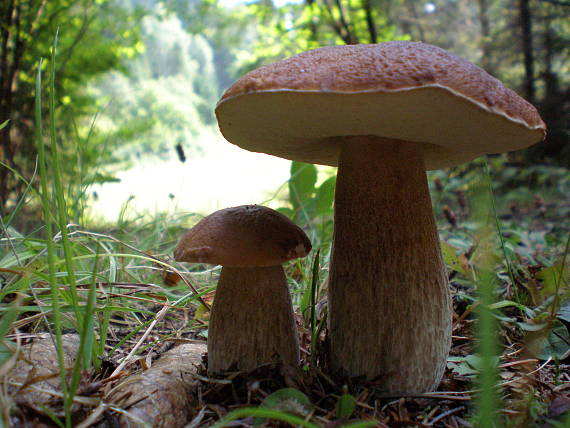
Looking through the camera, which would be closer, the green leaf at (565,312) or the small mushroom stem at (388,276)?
the small mushroom stem at (388,276)

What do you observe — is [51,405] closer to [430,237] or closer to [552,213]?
[430,237]

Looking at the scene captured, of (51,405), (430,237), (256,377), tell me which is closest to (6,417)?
(51,405)

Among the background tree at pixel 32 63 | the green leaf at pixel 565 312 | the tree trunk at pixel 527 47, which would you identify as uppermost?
the tree trunk at pixel 527 47

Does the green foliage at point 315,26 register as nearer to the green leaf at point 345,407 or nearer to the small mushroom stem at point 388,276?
the small mushroom stem at point 388,276

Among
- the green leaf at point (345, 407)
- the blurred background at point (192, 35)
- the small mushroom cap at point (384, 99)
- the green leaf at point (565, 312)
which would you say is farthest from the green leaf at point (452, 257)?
the green leaf at point (345, 407)

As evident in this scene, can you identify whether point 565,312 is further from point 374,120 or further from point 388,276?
point 374,120

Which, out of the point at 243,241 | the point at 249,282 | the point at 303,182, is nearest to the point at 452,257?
the point at 303,182

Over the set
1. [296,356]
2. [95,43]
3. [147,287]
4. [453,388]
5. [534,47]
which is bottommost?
[453,388]

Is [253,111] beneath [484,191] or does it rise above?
above

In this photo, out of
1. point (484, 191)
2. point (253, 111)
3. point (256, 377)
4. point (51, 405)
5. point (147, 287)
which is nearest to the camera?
point (484, 191)
